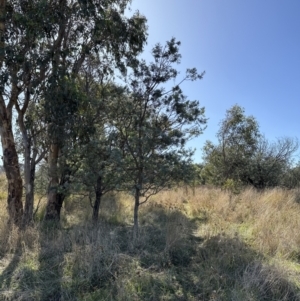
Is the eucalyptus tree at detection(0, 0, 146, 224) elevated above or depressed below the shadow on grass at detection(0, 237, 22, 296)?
above

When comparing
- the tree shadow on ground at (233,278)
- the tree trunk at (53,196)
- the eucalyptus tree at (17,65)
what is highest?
the eucalyptus tree at (17,65)

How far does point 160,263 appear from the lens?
392 cm

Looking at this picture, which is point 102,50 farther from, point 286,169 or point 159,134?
point 286,169

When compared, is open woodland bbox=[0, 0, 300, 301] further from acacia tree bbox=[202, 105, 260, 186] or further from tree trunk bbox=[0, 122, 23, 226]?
acacia tree bbox=[202, 105, 260, 186]

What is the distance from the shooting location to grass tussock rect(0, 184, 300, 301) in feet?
10.3

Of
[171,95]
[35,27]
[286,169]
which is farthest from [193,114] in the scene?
[286,169]

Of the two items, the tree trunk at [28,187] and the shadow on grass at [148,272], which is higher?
the tree trunk at [28,187]

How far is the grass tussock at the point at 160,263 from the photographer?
314 centimetres

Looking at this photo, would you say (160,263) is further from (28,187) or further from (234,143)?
(234,143)

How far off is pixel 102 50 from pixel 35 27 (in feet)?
7.67

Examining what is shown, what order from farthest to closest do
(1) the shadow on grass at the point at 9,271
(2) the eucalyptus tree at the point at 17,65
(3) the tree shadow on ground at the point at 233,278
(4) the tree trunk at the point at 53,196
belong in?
(4) the tree trunk at the point at 53,196 → (2) the eucalyptus tree at the point at 17,65 → (1) the shadow on grass at the point at 9,271 → (3) the tree shadow on ground at the point at 233,278

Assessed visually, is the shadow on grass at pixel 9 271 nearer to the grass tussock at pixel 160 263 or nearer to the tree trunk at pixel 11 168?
the grass tussock at pixel 160 263

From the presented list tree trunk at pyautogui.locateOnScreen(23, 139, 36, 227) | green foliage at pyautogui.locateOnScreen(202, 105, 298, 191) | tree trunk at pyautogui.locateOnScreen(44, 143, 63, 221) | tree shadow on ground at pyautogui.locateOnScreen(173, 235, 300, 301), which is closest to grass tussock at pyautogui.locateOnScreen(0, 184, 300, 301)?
tree shadow on ground at pyautogui.locateOnScreen(173, 235, 300, 301)

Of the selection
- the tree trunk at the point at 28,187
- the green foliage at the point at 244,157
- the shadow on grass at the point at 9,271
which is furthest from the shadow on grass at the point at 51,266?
the green foliage at the point at 244,157
